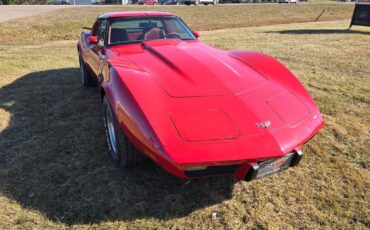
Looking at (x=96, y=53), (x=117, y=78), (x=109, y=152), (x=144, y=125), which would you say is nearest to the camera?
(x=144, y=125)

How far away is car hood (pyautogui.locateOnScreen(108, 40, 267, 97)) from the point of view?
3.06 metres

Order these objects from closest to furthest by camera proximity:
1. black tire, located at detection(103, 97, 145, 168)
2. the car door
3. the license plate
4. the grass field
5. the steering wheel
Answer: the license plate, the grass field, black tire, located at detection(103, 97, 145, 168), the car door, the steering wheel

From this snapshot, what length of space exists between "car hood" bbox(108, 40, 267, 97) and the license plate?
0.76m

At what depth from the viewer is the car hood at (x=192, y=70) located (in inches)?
120

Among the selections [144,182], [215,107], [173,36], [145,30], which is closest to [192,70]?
[215,107]

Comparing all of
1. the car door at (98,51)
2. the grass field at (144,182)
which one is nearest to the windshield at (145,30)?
the car door at (98,51)

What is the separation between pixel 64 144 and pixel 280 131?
2.59m

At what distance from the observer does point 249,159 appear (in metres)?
2.41

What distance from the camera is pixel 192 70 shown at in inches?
132

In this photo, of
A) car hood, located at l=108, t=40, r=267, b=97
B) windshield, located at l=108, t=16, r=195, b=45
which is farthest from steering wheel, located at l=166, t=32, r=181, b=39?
car hood, located at l=108, t=40, r=267, b=97

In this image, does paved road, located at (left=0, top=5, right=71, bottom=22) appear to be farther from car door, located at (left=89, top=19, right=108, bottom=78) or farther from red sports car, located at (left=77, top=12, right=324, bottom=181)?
red sports car, located at (left=77, top=12, right=324, bottom=181)

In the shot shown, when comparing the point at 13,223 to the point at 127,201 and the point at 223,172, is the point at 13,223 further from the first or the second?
the point at 223,172

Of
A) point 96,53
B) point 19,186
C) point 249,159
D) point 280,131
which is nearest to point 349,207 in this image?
point 280,131

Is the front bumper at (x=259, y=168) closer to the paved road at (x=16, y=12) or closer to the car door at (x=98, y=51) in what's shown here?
the car door at (x=98, y=51)
